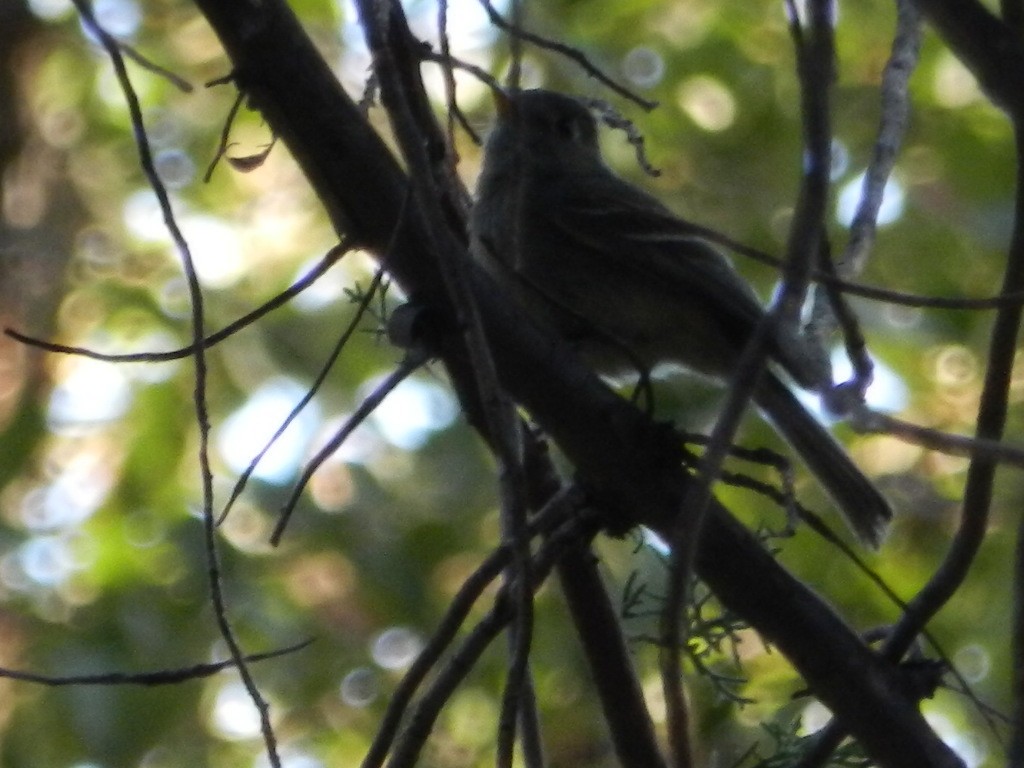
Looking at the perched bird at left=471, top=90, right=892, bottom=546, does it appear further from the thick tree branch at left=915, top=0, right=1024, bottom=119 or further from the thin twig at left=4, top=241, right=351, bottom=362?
the thick tree branch at left=915, top=0, right=1024, bottom=119

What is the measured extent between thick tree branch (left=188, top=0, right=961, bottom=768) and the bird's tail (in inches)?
56.3

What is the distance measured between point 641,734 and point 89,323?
3.50 meters

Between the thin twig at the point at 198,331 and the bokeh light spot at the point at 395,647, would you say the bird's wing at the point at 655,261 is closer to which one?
the bokeh light spot at the point at 395,647

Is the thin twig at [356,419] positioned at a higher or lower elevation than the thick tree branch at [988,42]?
higher

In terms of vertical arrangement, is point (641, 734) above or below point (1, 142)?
below

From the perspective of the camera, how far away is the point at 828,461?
12.8 ft

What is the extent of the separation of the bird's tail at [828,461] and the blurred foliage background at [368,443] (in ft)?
2.04

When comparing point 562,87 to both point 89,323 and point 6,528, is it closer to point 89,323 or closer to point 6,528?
point 89,323

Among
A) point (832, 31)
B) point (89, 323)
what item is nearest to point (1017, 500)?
point (832, 31)

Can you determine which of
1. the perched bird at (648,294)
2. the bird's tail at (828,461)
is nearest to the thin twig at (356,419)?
the perched bird at (648,294)

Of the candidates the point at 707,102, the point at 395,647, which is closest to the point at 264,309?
the point at 395,647

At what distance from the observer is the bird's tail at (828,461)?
381 cm

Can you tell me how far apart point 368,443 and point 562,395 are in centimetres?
354

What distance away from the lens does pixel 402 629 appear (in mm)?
5207
